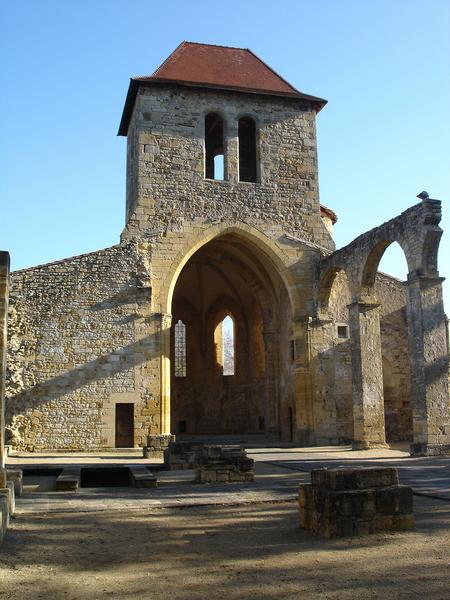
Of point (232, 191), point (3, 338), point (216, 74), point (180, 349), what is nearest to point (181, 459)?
point (3, 338)

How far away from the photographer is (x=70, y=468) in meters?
11.1

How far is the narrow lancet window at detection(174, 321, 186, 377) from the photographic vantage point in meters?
27.0

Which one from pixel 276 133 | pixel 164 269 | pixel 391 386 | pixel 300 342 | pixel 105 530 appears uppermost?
pixel 276 133

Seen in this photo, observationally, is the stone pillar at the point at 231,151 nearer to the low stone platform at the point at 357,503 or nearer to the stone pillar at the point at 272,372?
the stone pillar at the point at 272,372

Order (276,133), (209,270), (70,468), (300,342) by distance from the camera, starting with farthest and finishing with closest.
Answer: (209,270)
(276,133)
(300,342)
(70,468)

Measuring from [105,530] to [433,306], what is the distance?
981 centimetres

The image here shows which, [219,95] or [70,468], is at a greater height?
[219,95]

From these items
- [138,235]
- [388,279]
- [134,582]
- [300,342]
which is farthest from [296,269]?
[134,582]

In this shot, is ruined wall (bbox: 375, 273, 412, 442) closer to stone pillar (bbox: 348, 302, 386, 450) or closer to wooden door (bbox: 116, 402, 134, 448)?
stone pillar (bbox: 348, 302, 386, 450)

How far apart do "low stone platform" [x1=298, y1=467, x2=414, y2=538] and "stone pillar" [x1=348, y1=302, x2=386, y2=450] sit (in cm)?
1044

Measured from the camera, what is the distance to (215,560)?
489cm

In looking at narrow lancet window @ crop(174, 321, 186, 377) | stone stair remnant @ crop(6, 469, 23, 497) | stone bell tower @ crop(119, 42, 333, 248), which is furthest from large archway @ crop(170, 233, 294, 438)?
stone stair remnant @ crop(6, 469, 23, 497)

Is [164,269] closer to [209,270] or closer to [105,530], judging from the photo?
[209,270]

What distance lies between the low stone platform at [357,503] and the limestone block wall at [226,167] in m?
13.3
